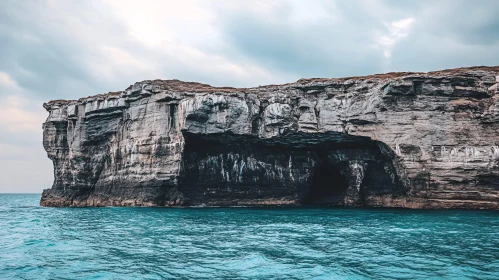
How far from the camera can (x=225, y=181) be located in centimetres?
4391

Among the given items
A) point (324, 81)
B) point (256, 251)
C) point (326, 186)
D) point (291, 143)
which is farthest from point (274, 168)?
point (256, 251)

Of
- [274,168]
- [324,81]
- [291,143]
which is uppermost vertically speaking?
[324,81]

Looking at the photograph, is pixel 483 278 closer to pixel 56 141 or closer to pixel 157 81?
pixel 157 81

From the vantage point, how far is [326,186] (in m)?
49.6

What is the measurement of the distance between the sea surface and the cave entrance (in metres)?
21.8

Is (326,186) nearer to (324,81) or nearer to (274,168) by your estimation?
(274,168)

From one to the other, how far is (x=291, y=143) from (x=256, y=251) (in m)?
26.0

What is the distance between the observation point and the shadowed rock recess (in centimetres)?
3503

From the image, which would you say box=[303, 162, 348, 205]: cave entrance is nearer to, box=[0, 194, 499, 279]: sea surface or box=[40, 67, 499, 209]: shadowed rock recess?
box=[40, 67, 499, 209]: shadowed rock recess

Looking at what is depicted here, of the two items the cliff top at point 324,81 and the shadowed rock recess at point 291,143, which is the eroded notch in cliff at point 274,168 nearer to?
the shadowed rock recess at point 291,143

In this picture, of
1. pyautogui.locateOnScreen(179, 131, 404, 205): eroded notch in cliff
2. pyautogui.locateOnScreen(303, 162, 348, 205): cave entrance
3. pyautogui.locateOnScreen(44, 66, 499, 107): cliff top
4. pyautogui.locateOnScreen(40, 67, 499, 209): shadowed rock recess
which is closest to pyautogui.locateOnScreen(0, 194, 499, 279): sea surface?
pyautogui.locateOnScreen(40, 67, 499, 209): shadowed rock recess

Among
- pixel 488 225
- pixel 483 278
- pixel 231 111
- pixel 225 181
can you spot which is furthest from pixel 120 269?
pixel 225 181

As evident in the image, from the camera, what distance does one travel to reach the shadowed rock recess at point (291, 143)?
115ft

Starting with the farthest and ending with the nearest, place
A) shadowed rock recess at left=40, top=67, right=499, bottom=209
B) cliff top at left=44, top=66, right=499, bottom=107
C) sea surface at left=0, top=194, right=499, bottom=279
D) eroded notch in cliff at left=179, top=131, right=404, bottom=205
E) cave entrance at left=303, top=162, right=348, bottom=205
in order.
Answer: cave entrance at left=303, top=162, right=348, bottom=205 < eroded notch in cliff at left=179, top=131, right=404, bottom=205 < cliff top at left=44, top=66, right=499, bottom=107 < shadowed rock recess at left=40, top=67, right=499, bottom=209 < sea surface at left=0, top=194, right=499, bottom=279
